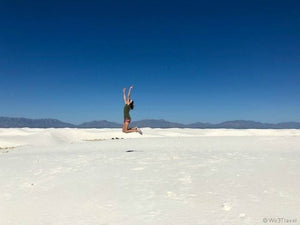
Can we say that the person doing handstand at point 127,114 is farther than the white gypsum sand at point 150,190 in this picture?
Yes

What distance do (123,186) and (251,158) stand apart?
530 centimetres

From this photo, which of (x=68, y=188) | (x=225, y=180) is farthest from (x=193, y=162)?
(x=68, y=188)

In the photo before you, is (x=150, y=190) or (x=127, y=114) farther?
(x=127, y=114)

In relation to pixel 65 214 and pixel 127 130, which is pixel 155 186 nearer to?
pixel 65 214

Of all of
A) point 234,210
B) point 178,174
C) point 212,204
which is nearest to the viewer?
point 234,210

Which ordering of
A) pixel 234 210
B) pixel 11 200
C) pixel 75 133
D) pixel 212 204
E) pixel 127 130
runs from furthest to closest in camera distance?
1. pixel 75 133
2. pixel 127 130
3. pixel 11 200
4. pixel 212 204
5. pixel 234 210

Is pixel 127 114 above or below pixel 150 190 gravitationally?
above

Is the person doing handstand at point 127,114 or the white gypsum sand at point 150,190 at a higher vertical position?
the person doing handstand at point 127,114

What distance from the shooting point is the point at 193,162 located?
1063 cm

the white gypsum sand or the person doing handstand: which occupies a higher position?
the person doing handstand

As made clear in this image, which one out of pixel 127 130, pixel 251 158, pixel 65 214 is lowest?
pixel 65 214

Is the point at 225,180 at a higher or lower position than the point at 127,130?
lower

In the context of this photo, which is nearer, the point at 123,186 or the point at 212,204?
the point at 212,204

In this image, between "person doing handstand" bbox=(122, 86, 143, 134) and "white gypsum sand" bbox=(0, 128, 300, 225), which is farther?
"person doing handstand" bbox=(122, 86, 143, 134)
